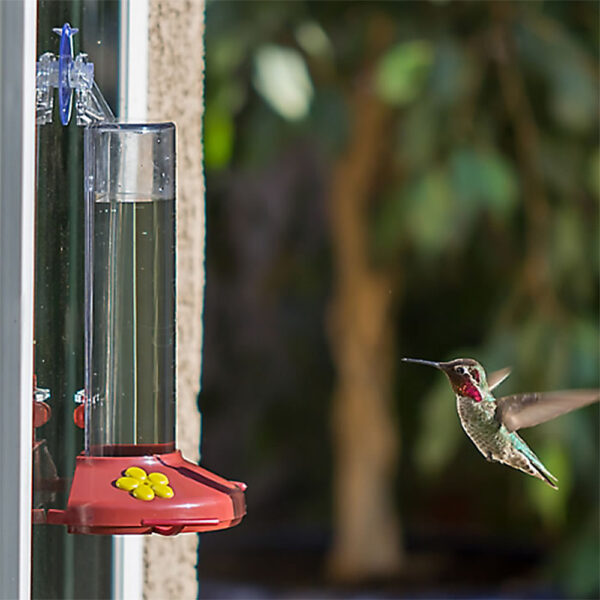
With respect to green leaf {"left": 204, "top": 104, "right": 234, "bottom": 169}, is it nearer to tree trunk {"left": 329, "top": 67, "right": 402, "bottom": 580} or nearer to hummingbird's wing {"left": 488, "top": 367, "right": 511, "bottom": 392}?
tree trunk {"left": 329, "top": 67, "right": 402, "bottom": 580}

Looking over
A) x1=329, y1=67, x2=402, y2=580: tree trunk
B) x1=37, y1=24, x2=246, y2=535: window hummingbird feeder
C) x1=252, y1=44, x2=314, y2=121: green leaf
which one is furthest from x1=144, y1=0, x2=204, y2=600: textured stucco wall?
x1=329, y1=67, x2=402, y2=580: tree trunk

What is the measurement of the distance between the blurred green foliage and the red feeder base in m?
2.13

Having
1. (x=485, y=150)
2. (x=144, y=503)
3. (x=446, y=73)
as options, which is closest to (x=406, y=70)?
(x=446, y=73)

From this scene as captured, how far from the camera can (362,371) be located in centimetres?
480

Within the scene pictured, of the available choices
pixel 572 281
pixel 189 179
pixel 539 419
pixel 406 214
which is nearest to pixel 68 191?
pixel 189 179

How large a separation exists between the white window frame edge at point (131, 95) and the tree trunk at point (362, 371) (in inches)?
129

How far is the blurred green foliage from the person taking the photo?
11.2 ft

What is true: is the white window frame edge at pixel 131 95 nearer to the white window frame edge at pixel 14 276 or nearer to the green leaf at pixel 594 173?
the white window frame edge at pixel 14 276

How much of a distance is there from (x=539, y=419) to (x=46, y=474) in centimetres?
52

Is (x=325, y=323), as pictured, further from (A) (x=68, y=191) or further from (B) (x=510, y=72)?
(A) (x=68, y=191)

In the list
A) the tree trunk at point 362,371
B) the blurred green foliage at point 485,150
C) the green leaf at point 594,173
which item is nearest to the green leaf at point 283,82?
the blurred green foliage at point 485,150

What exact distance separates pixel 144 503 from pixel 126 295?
22 cm

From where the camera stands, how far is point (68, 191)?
114 cm

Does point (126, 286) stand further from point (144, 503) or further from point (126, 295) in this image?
point (144, 503)
